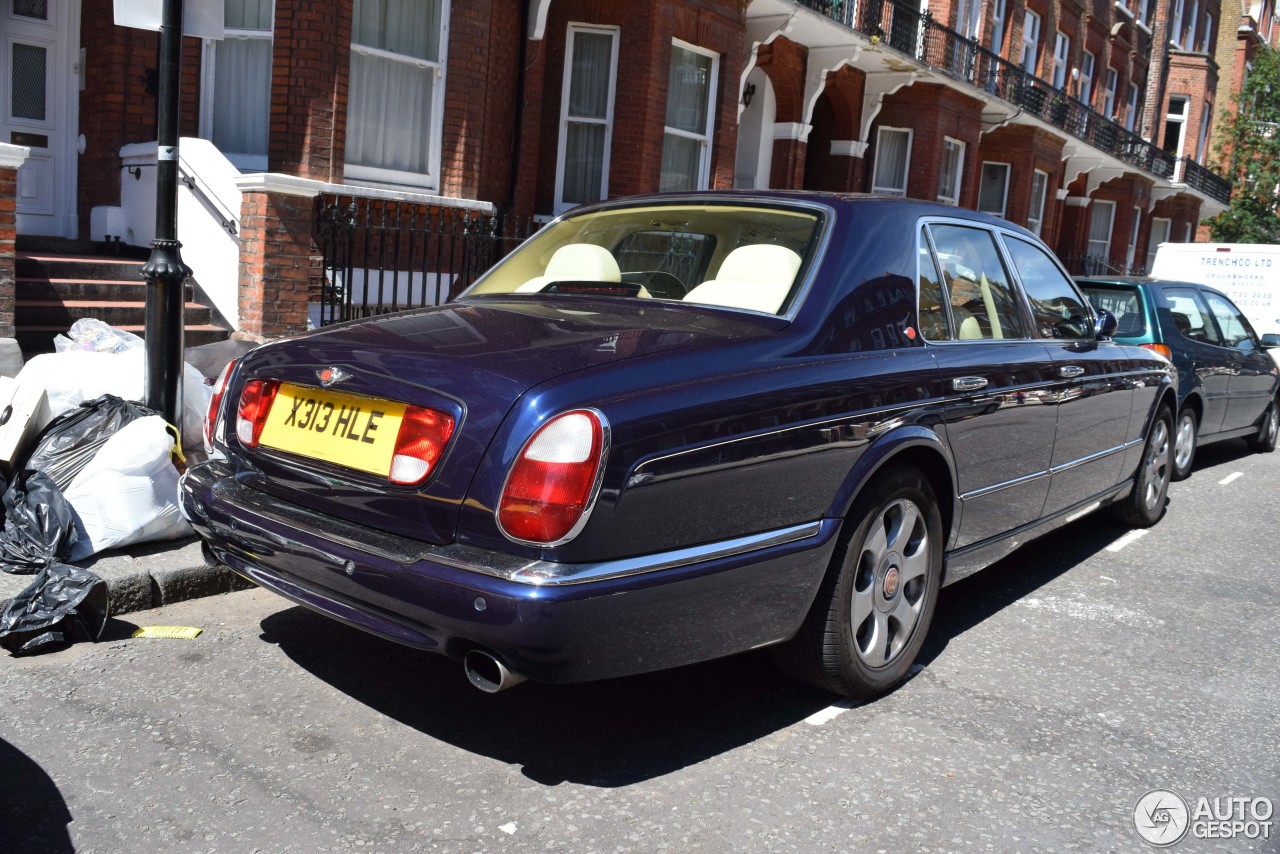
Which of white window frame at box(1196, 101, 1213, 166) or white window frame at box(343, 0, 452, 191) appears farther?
white window frame at box(1196, 101, 1213, 166)

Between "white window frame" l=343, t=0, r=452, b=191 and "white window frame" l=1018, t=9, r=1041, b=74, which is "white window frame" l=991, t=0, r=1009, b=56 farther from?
"white window frame" l=343, t=0, r=452, b=191

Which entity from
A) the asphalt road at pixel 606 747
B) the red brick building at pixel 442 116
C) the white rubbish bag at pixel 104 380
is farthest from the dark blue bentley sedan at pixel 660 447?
the red brick building at pixel 442 116

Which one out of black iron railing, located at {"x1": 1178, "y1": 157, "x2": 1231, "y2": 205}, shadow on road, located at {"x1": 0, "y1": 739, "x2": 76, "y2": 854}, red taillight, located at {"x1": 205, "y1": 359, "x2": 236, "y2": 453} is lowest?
shadow on road, located at {"x1": 0, "y1": 739, "x2": 76, "y2": 854}

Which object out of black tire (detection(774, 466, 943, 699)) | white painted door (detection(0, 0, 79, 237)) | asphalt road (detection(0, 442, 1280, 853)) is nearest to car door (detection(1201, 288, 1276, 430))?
asphalt road (detection(0, 442, 1280, 853))

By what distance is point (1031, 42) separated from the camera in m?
25.9

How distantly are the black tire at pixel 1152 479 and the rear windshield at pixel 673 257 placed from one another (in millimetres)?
3594

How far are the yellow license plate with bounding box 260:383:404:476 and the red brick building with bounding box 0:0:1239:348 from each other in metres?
3.25

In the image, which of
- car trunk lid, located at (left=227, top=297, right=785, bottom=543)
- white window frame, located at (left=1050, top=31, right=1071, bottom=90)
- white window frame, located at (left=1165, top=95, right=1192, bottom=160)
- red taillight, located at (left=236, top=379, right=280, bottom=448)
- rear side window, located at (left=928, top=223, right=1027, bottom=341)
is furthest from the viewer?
white window frame, located at (left=1165, top=95, right=1192, bottom=160)

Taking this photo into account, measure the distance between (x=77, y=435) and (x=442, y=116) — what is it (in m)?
6.90

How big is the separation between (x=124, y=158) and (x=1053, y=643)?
8.60 m

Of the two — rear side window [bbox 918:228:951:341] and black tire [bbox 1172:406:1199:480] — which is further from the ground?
rear side window [bbox 918:228:951:341]

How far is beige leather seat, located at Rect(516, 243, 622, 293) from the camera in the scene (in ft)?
14.2

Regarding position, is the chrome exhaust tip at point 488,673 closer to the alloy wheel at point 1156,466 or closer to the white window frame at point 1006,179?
the alloy wheel at point 1156,466

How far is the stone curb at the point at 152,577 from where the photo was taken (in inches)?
175
